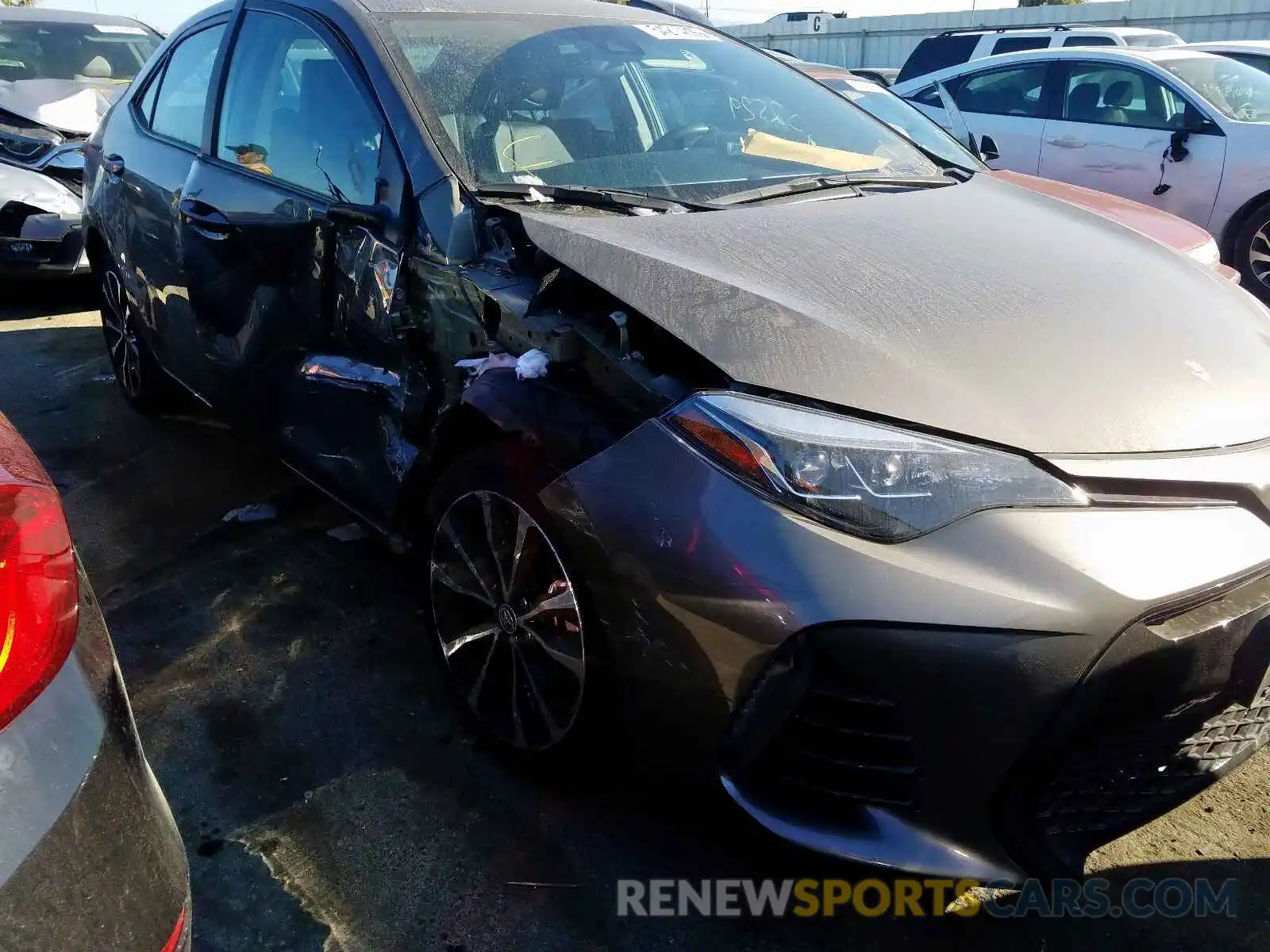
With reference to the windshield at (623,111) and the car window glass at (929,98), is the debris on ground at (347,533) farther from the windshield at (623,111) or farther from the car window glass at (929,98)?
the car window glass at (929,98)

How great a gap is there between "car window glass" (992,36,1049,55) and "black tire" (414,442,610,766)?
10.0 m

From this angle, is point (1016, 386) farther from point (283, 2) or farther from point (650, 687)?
point (283, 2)

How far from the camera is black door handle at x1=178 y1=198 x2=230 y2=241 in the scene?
10.4 ft

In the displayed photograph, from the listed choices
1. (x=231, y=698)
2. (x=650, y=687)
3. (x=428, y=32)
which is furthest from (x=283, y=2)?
(x=650, y=687)

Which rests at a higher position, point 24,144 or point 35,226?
point 24,144

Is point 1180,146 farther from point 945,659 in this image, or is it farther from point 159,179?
point 945,659

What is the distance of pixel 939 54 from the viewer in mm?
10953

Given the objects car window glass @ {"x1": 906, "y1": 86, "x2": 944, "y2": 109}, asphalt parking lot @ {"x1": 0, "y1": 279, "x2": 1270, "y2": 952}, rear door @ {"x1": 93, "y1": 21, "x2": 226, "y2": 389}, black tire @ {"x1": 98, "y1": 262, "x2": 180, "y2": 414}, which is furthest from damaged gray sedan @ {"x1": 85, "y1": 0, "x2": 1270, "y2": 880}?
car window glass @ {"x1": 906, "y1": 86, "x2": 944, "y2": 109}

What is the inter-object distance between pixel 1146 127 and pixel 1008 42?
4065 millimetres

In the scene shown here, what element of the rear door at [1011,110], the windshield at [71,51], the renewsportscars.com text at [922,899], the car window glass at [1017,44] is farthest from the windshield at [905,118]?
the windshield at [71,51]

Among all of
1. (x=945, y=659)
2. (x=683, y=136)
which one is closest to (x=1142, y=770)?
(x=945, y=659)

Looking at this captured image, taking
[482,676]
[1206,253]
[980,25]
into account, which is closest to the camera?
[482,676]

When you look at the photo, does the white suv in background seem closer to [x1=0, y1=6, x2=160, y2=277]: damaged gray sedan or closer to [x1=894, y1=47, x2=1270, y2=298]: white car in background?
[x1=894, y1=47, x2=1270, y2=298]: white car in background

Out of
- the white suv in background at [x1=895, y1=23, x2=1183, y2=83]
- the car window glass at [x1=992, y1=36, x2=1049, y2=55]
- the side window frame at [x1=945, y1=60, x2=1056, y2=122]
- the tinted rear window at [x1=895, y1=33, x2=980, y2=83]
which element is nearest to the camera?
the side window frame at [x1=945, y1=60, x2=1056, y2=122]
